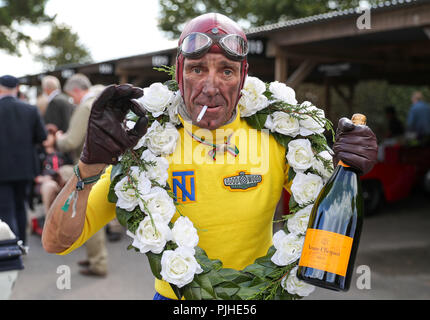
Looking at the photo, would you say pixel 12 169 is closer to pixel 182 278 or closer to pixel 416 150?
pixel 182 278

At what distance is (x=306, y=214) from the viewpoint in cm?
181

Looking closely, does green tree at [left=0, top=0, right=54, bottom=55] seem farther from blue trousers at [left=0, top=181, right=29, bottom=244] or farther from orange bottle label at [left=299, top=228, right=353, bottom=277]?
orange bottle label at [left=299, top=228, right=353, bottom=277]

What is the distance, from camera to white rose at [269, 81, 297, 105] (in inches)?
79.4

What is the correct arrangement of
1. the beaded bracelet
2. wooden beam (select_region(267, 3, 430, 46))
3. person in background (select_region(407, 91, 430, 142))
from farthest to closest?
person in background (select_region(407, 91, 430, 142)), wooden beam (select_region(267, 3, 430, 46)), the beaded bracelet

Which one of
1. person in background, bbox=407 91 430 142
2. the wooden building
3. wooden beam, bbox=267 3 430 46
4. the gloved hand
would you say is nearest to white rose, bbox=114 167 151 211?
the gloved hand

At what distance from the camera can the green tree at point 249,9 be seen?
70.9 feet

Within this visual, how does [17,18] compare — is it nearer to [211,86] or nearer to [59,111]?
[59,111]

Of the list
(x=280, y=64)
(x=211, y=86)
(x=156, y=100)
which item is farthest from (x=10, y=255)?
(x=280, y=64)

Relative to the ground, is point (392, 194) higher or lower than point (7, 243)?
lower

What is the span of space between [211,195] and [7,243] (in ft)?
3.66

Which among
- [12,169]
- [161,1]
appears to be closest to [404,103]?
[161,1]

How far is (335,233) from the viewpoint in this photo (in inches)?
60.3

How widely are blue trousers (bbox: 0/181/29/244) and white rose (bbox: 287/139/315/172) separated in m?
4.04

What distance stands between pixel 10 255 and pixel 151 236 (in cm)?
94
